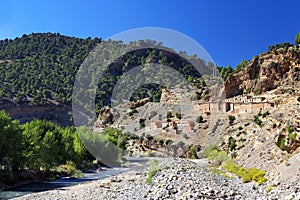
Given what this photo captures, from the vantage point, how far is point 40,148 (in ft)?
118

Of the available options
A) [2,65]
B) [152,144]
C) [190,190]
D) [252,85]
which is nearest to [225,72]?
[252,85]

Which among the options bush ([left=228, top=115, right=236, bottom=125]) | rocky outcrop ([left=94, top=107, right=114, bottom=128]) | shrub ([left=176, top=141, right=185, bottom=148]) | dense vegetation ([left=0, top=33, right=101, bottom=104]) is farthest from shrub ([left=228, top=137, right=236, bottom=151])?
dense vegetation ([left=0, top=33, right=101, bottom=104])

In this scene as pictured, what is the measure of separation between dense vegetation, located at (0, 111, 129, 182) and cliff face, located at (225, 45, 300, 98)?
1568 inches

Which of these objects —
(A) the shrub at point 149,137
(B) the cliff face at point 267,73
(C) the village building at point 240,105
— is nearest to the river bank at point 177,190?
(C) the village building at point 240,105

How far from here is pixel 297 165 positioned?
21.5 meters

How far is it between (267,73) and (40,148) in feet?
187

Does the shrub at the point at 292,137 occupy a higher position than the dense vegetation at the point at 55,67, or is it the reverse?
the dense vegetation at the point at 55,67

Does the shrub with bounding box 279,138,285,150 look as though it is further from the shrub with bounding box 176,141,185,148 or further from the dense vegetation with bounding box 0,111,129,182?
the shrub with bounding box 176,141,185,148

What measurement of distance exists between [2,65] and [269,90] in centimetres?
9120

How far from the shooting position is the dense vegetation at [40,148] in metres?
31.2

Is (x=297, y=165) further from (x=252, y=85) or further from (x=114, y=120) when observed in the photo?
(x=114, y=120)

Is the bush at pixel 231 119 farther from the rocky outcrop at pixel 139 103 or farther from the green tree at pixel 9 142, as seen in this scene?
the green tree at pixel 9 142

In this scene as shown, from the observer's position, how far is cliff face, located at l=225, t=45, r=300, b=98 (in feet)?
242

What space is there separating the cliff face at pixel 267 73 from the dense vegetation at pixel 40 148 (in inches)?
1568
